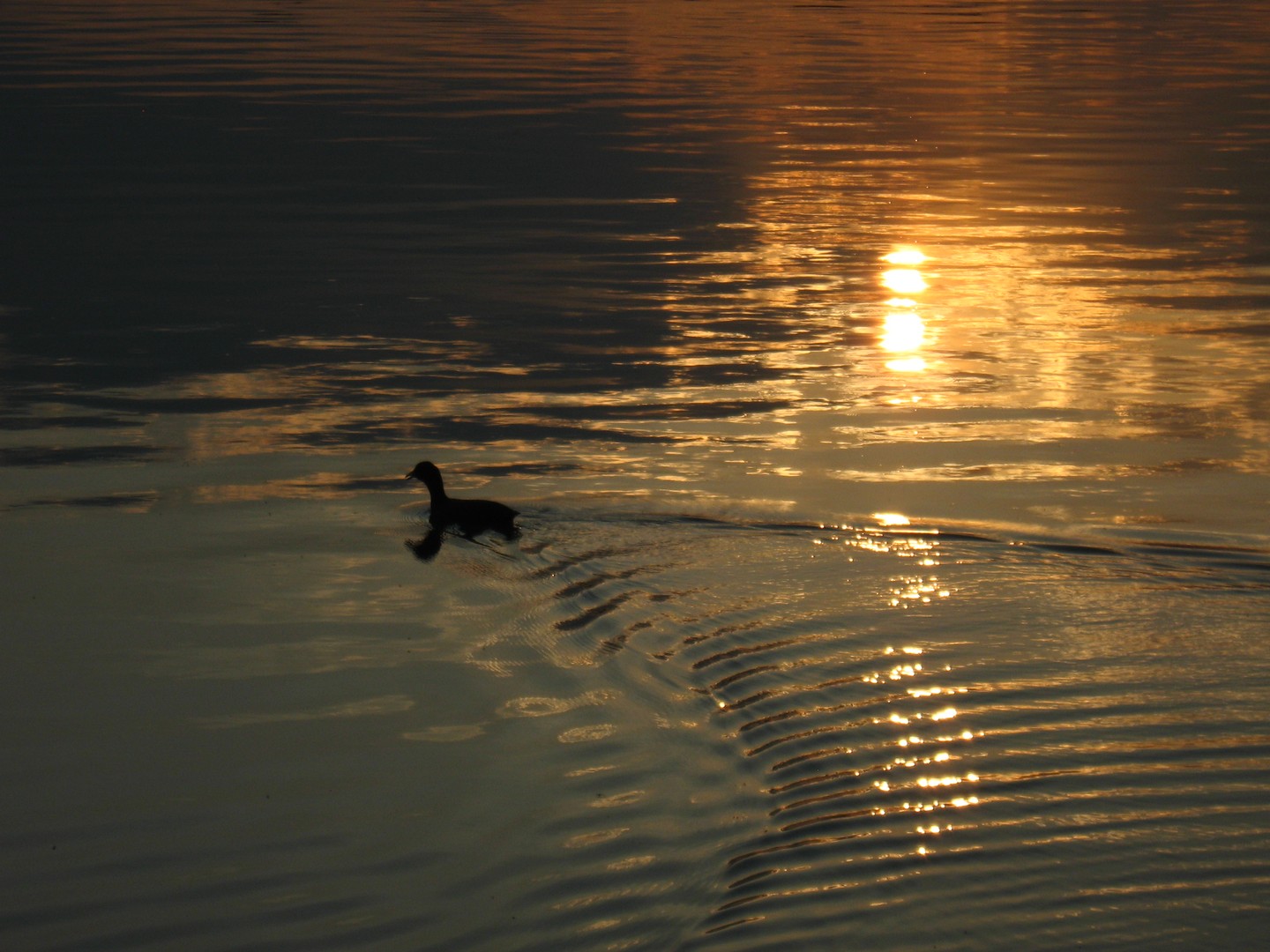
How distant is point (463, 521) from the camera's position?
1009 centimetres

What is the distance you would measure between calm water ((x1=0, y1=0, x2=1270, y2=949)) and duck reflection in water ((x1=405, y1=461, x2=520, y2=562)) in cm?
11

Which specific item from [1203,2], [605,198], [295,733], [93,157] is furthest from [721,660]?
[1203,2]

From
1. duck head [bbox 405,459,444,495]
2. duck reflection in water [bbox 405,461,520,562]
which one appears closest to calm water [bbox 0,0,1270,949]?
duck reflection in water [bbox 405,461,520,562]

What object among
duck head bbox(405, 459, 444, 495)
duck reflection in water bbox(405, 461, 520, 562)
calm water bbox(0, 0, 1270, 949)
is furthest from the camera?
duck head bbox(405, 459, 444, 495)

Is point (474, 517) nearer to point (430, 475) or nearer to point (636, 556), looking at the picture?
point (430, 475)

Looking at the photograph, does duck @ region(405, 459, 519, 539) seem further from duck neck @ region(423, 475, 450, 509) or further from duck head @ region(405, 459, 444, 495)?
duck head @ region(405, 459, 444, 495)

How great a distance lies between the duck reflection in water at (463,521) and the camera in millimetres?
10000

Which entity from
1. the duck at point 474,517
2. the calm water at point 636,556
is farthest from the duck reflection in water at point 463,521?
the calm water at point 636,556

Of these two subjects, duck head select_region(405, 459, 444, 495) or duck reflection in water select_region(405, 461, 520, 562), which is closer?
duck reflection in water select_region(405, 461, 520, 562)

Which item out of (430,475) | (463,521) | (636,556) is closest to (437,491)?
(430,475)

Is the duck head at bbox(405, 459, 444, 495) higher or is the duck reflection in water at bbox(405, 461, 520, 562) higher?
the duck head at bbox(405, 459, 444, 495)

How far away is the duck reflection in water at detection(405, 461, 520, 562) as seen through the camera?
10000 millimetres

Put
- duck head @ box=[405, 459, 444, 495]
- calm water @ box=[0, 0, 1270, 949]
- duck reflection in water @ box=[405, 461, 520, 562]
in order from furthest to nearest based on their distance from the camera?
duck head @ box=[405, 459, 444, 495], duck reflection in water @ box=[405, 461, 520, 562], calm water @ box=[0, 0, 1270, 949]

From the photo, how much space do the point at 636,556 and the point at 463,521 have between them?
3.44ft
